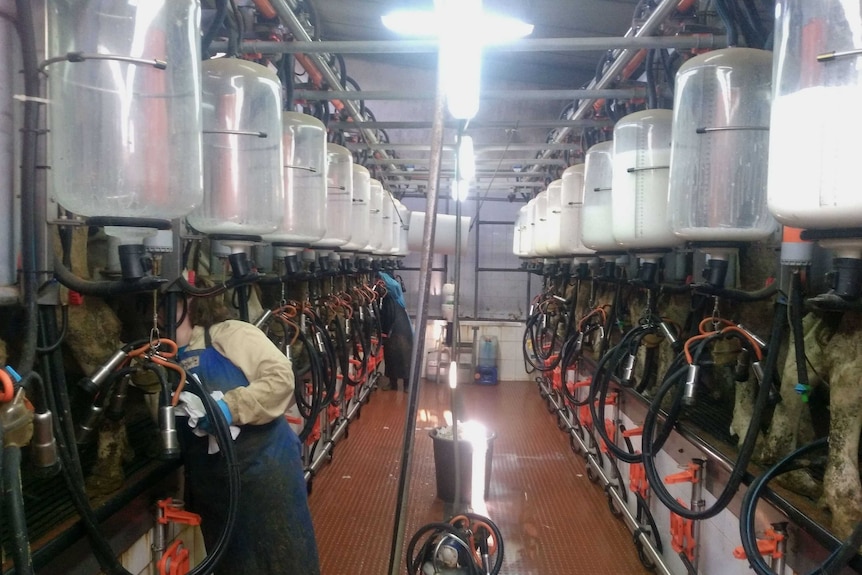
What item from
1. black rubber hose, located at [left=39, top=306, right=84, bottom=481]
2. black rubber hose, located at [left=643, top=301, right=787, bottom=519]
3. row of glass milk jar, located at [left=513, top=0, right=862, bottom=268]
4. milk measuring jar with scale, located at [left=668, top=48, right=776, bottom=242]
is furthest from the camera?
milk measuring jar with scale, located at [left=668, top=48, right=776, bottom=242]

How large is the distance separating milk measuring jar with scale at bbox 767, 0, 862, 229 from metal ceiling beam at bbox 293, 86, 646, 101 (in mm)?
1459

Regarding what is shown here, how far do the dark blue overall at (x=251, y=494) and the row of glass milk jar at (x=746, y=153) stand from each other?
1708 mm

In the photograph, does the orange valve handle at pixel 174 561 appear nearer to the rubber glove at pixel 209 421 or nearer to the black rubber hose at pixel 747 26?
the rubber glove at pixel 209 421

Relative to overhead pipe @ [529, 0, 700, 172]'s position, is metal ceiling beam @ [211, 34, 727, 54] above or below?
below

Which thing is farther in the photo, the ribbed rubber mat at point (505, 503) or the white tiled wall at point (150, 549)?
the ribbed rubber mat at point (505, 503)

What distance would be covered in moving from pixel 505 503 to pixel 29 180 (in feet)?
11.1

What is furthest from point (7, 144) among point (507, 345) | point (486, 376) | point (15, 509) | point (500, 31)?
point (507, 345)

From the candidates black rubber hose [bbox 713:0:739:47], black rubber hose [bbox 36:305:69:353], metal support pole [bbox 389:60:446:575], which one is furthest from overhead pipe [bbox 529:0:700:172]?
black rubber hose [bbox 36:305:69:353]

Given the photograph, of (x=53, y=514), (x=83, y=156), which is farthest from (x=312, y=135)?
(x=53, y=514)

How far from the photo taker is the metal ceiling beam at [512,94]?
2.81 m

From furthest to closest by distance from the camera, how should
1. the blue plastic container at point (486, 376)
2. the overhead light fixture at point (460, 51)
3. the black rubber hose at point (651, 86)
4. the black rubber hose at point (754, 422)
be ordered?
the blue plastic container at point (486, 376) → the black rubber hose at point (651, 86) → the black rubber hose at point (754, 422) → the overhead light fixture at point (460, 51)

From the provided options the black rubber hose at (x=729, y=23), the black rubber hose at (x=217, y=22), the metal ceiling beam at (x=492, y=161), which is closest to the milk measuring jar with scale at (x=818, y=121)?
the black rubber hose at (x=729, y=23)

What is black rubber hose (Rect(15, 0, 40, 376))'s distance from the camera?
51.8 inches

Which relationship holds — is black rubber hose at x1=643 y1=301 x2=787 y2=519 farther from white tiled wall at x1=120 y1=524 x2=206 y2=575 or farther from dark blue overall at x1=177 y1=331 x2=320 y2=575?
white tiled wall at x1=120 y1=524 x2=206 y2=575
